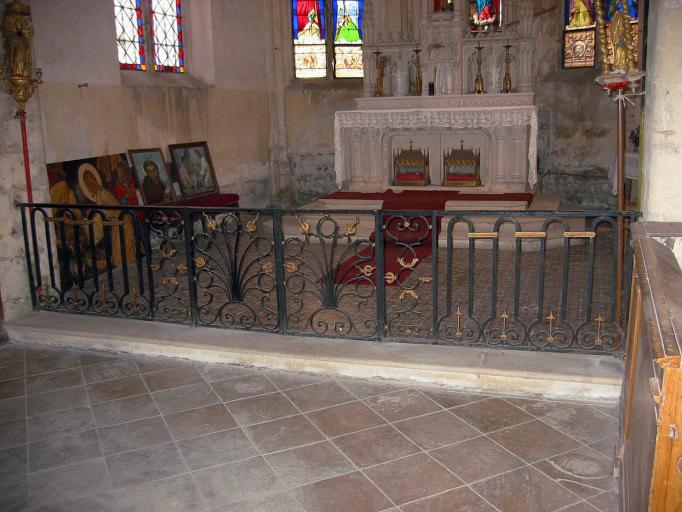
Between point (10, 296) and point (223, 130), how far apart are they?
228 inches

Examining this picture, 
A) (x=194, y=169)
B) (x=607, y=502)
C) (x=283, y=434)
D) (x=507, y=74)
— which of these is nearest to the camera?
(x=607, y=502)

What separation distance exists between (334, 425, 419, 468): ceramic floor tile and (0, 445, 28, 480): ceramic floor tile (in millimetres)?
1637

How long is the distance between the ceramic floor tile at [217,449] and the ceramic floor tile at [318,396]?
476 mm

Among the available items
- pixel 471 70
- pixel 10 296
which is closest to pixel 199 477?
pixel 10 296

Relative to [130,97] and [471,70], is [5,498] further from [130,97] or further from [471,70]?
[471,70]

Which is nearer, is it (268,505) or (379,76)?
(268,505)

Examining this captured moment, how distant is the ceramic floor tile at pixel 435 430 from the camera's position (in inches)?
140

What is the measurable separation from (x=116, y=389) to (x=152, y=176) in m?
4.79

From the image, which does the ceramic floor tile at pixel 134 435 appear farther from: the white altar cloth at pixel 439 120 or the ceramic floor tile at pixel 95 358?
the white altar cloth at pixel 439 120

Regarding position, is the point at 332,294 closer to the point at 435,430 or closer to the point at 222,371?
the point at 222,371

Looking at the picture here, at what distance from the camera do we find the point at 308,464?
11.1 ft

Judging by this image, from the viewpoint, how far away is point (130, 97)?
8375 millimetres

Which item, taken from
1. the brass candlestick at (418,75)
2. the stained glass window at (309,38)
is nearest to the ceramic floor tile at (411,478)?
the brass candlestick at (418,75)

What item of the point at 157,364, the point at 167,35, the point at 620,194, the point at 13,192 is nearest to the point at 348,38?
the point at 167,35
